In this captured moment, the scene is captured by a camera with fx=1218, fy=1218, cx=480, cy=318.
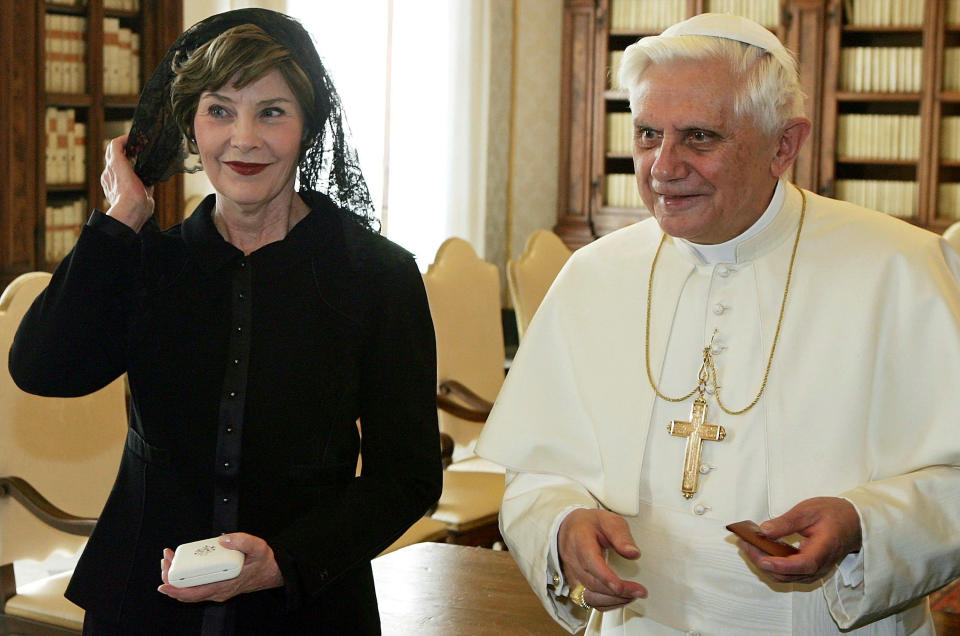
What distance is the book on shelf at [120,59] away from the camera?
5.02 meters

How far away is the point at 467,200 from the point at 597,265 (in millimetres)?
5180

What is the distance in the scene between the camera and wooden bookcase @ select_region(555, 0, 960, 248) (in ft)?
25.6

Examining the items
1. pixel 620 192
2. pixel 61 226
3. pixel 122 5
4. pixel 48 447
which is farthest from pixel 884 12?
pixel 48 447

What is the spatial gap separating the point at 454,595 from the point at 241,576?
2.72ft

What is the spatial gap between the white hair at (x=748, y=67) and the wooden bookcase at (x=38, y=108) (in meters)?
3.33

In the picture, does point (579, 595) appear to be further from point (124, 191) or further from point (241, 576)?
point (124, 191)

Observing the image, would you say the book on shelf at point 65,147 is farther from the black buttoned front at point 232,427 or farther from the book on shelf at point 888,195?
the book on shelf at point 888,195

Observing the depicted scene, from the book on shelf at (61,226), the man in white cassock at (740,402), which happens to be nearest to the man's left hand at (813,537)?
the man in white cassock at (740,402)

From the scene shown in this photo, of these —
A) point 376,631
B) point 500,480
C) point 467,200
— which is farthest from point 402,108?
point 376,631

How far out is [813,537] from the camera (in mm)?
1688

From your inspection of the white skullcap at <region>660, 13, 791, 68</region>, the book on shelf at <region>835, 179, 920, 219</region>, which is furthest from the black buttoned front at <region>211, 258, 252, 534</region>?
the book on shelf at <region>835, 179, 920, 219</region>

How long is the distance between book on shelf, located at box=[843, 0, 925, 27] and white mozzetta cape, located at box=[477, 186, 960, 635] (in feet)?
20.4

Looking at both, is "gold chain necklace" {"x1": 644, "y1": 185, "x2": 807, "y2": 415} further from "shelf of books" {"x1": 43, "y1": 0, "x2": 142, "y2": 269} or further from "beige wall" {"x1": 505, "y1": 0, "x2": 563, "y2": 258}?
"beige wall" {"x1": 505, "y1": 0, "x2": 563, "y2": 258}

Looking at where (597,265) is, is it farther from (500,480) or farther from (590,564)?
(500,480)
